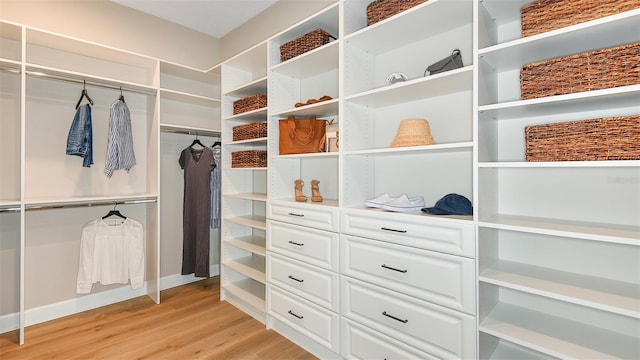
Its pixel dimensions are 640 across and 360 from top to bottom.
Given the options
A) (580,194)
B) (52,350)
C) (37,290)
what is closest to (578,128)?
(580,194)

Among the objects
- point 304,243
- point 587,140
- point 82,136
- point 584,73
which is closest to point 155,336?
point 304,243

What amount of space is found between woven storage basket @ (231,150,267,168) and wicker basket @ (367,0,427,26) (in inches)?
53.9

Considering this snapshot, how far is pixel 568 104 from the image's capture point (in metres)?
1.32

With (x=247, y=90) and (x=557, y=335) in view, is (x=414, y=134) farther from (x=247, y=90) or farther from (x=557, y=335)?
(x=247, y=90)

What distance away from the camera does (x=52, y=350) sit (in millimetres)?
2189

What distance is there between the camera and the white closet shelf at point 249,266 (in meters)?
2.67

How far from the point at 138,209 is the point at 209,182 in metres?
0.75

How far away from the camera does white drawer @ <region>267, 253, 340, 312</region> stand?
6.55 feet

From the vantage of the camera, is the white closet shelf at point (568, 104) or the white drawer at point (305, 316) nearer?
the white closet shelf at point (568, 104)

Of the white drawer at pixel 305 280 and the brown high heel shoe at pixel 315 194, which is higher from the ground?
the brown high heel shoe at pixel 315 194

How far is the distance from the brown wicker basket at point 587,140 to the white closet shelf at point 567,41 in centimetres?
35

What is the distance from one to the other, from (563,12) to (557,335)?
1.35 metres

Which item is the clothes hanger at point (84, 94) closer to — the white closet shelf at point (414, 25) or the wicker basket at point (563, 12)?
the white closet shelf at point (414, 25)

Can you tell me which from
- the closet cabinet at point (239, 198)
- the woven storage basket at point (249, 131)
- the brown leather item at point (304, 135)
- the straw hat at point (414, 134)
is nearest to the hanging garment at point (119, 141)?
the closet cabinet at point (239, 198)
